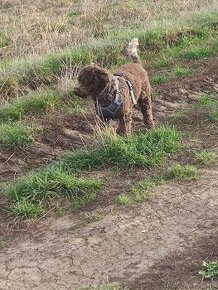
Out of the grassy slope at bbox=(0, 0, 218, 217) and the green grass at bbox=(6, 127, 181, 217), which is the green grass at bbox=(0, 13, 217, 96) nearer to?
the grassy slope at bbox=(0, 0, 218, 217)

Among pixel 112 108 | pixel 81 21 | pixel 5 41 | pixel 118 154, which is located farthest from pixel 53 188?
pixel 81 21

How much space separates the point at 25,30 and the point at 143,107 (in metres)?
5.15

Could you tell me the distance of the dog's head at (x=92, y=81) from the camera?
6.05 m

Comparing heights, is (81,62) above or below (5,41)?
above

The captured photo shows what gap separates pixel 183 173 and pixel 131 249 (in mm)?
1321

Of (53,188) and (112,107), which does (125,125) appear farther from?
(53,188)

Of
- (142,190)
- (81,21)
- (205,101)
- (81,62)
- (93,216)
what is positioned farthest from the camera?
(81,21)

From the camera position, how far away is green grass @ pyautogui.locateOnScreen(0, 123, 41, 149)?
21.5 feet

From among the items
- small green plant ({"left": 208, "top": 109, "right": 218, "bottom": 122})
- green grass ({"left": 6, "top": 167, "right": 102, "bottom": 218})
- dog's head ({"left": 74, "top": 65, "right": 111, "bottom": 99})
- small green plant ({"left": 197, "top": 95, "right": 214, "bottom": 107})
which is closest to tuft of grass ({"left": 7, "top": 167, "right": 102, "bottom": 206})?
green grass ({"left": 6, "top": 167, "right": 102, "bottom": 218})

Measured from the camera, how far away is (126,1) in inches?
598

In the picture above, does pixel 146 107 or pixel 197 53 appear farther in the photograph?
pixel 197 53

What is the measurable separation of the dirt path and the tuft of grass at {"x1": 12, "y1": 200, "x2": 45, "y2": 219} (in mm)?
226

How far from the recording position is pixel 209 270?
396 cm

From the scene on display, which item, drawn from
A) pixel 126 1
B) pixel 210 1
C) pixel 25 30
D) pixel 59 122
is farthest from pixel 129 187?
pixel 126 1
